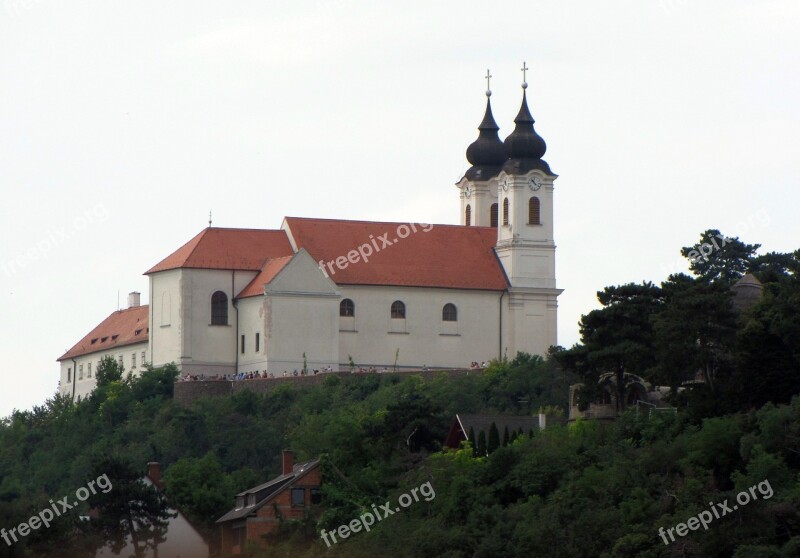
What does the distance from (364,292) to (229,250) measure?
5.42 meters

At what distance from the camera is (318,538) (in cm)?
7288

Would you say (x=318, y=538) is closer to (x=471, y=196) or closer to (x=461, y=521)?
(x=461, y=521)

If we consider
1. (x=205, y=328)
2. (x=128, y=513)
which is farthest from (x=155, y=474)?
(x=205, y=328)

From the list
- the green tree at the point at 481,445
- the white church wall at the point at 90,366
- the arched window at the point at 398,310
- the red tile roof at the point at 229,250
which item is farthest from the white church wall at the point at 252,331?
the green tree at the point at 481,445

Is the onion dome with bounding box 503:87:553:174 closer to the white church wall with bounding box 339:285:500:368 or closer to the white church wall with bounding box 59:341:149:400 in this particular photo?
the white church wall with bounding box 339:285:500:368

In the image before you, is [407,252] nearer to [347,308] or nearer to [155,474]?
[347,308]

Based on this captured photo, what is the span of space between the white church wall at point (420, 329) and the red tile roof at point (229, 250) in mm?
3485

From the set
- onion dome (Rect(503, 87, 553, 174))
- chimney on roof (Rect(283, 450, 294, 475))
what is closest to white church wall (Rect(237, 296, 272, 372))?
onion dome (Rect(503, 87, 553, 174))

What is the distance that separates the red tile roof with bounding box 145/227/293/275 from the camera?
10044cm

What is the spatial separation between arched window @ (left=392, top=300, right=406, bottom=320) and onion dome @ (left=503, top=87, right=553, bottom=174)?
269 inches

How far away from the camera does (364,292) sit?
3969 inches

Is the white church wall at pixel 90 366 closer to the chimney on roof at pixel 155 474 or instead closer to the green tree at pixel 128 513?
the chimney on roof at pixel 155 474

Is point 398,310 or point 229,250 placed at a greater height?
point 229,250

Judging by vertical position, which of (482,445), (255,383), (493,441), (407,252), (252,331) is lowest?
(482,445)
